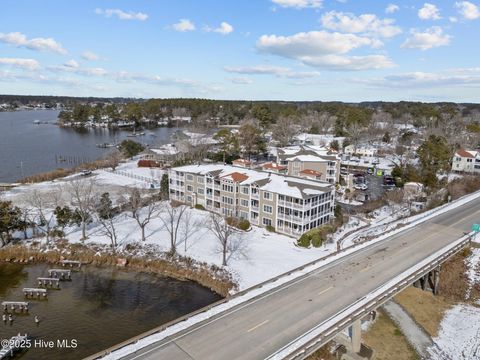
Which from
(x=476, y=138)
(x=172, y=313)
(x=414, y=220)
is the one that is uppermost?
(x=476, y=138)

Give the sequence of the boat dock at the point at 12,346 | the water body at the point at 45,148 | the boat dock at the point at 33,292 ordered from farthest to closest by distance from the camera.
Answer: the water body at the point at 45,148
the boat dock at the point at 33,292
the boat dock at the point at 12,346

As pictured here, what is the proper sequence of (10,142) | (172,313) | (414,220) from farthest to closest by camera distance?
(10,142), (414,220), (172,313)

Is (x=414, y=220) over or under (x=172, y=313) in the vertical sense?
over

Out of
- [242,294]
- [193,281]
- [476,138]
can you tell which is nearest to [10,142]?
[193,281]

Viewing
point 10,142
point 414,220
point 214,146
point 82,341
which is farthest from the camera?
point 10,142

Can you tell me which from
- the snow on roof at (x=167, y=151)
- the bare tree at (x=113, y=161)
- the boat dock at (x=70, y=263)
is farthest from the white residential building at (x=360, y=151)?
the boat dock at (x=70, y=263)

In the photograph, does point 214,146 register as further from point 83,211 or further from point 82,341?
point 82,341

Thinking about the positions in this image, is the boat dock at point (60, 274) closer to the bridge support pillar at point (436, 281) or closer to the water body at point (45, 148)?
the bridge support pillar at point (436, 281)
